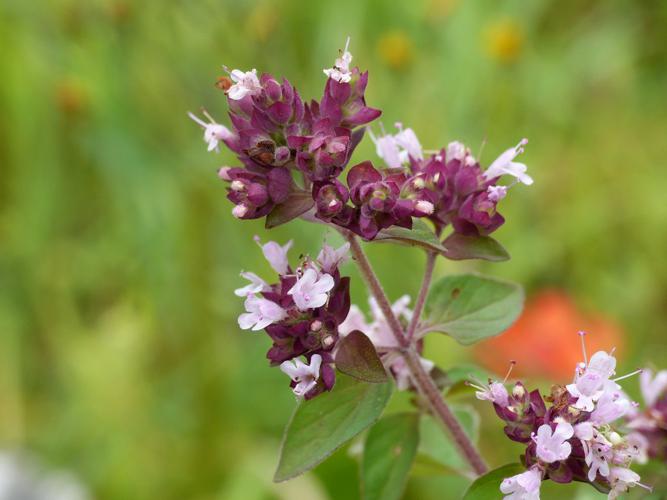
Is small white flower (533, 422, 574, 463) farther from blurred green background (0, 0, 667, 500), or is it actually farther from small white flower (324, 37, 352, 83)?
blurred green background (0, 0, 667, 500)

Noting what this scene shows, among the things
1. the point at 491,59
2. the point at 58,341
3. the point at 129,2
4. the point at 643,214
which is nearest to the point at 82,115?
the point at 129,2

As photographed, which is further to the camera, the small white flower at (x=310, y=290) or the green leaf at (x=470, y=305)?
the green leaf at (x=470, y=305)

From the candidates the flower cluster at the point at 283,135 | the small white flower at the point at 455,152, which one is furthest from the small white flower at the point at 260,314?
the small white flower at the point at 455,152

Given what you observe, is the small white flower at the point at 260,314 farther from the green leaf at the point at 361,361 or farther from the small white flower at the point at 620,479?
the small white flower at the point at 620,479

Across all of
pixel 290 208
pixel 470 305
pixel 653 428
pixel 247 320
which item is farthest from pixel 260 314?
pixel 653 428

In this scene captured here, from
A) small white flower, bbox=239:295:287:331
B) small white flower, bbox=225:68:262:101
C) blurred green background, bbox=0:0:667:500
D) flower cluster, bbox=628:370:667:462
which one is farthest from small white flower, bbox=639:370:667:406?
blurred green background, bbox=0:0:667:500

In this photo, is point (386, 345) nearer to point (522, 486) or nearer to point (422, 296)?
point (422, 296)
